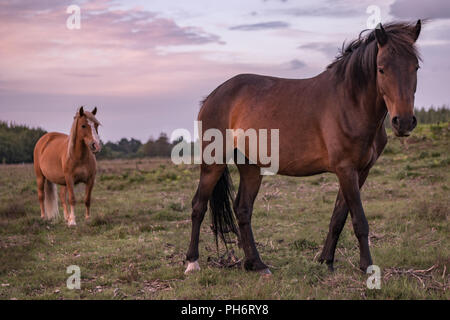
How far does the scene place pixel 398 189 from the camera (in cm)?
1162

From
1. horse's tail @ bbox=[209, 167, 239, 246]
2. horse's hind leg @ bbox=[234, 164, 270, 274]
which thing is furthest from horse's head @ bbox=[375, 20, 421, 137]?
horse's tail @ bbox=[209, 167, 239, 246]

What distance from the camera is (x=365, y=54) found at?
4414mm

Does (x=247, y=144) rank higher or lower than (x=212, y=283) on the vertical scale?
higher

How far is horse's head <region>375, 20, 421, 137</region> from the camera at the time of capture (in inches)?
152

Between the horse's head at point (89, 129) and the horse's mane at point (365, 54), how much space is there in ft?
20.2

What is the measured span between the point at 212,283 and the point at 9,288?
245 centimetres

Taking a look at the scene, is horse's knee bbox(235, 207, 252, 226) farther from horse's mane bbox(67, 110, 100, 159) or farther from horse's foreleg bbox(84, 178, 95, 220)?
horse's foreleg bbox(84, 178, 95, 220)

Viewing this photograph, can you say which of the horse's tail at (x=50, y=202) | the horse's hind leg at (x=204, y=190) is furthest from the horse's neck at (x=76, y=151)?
the horse's hind leg at (x=204, y=190)

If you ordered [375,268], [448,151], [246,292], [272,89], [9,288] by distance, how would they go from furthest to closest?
[448,151], [272,89], [9,288], [375,268], [246,292]

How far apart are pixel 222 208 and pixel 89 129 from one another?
4953 mm

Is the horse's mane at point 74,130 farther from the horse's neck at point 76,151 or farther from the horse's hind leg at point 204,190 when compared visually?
the horse's hind leg at point 204,190

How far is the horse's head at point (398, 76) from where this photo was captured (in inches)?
152

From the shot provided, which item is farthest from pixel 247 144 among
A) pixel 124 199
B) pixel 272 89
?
pixel 124 199

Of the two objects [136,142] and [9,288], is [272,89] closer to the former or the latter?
[9,288]
